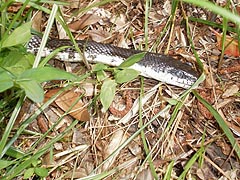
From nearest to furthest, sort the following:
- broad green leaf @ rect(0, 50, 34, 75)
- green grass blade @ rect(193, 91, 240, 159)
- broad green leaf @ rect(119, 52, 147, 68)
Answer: broad green leaf @ rect(0, 50, 34, 75) → broad green leaf @ rect(119, 52, 147, 68) → green grass blade @ rect(193, 91, 240, 159)

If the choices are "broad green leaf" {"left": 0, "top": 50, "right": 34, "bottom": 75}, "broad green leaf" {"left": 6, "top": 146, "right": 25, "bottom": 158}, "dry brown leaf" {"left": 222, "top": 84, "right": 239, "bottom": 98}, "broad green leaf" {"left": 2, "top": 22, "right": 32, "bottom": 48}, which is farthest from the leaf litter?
"broad green leaf" {"left": 2, "top": 22, "right": 32, "bottom": 48}

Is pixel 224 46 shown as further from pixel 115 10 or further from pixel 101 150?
pixel 101 150

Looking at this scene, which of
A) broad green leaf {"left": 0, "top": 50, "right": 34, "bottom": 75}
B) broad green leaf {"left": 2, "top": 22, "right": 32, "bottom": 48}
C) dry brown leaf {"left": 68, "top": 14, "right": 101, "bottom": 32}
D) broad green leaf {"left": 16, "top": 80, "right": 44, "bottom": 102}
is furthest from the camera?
dry brown leaf {"left": 68, "top": 14, "right": 101, "bottom": 32}

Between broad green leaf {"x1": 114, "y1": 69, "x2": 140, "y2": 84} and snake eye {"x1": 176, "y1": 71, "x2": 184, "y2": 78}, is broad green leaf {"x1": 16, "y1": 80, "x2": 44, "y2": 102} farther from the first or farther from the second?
snake eye {"x1": 176, "y1": 71, "x2": 184, "y2": 78}

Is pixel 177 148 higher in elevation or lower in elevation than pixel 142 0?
lower

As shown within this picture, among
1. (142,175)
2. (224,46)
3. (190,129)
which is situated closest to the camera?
(142,175)

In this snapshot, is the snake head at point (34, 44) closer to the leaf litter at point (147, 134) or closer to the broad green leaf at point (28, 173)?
the leaf litter at point (147, 134)

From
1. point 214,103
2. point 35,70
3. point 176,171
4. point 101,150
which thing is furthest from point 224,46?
point 35,70

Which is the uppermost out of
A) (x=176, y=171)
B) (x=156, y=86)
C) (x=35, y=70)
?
(x=35, y=70)

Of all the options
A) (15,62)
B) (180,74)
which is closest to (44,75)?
(15,62)
